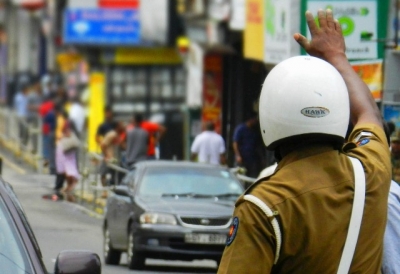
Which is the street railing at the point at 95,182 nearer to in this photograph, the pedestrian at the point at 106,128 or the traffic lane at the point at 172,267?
the pedestrian at the point at 106,128

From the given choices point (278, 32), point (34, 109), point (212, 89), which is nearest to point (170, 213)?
point (278, 32)

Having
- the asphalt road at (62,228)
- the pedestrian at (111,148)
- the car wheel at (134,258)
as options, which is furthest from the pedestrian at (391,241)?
the pedestrian at (111,148)

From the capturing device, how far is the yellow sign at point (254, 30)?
24359 mm

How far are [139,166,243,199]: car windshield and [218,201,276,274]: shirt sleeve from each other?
13.3 m

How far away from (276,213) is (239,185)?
13.6m

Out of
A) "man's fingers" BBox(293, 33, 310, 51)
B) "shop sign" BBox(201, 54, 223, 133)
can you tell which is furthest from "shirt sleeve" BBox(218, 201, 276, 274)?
"shop sign" BBox(201, 54, 223, 133)

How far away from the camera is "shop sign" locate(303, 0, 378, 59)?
1576 centimetres

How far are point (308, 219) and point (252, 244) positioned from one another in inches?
6.2

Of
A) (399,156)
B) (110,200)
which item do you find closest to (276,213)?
(399,156)

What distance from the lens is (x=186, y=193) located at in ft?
53.8

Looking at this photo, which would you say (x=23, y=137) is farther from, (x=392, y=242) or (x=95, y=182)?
(x=392, y=242)

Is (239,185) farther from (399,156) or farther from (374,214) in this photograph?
(374,214)

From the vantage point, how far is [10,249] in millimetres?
5383

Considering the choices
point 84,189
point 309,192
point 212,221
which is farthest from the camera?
point 84,189
